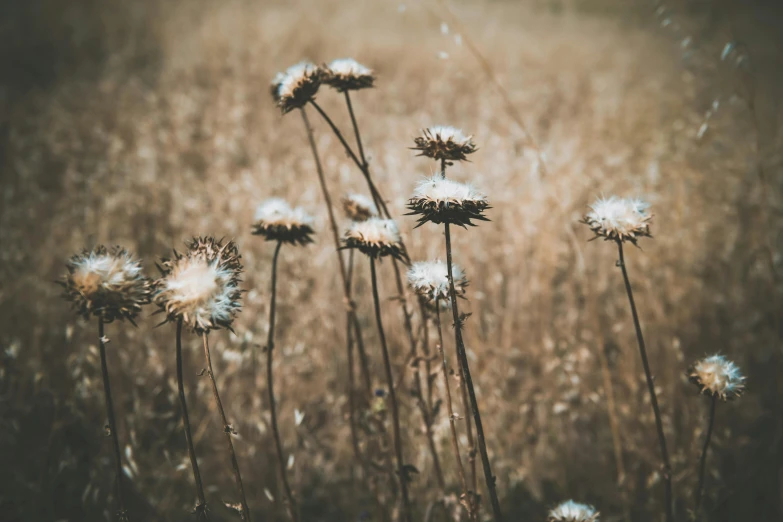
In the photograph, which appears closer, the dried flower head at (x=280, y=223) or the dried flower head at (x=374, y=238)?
the dried flower head at (x=374, y=238)

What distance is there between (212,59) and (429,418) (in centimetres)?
656

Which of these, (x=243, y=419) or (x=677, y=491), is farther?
(x=243, y=419)

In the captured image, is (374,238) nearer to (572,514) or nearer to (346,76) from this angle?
(346,76)

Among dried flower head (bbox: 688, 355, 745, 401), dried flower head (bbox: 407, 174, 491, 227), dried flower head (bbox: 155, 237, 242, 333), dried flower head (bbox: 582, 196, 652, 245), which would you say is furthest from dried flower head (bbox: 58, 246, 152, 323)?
dried flower head (bbox: 688, 355, 745, 401)

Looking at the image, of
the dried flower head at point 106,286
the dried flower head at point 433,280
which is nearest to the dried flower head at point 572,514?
the dried flower head at point 433,280

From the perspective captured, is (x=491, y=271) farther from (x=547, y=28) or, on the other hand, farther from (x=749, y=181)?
(x=547, y=28)

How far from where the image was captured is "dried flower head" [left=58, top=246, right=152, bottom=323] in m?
0.93

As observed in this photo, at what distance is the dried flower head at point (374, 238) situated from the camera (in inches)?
47.2

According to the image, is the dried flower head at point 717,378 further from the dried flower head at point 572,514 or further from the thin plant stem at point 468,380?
the thin plant stem at point 468,380

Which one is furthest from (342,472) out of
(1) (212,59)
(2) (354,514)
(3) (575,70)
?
(3) (575,70)

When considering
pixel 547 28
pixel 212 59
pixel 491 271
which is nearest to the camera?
pixel 491 271

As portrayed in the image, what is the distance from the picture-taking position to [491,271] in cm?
313

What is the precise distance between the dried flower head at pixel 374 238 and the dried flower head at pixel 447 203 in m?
0.17

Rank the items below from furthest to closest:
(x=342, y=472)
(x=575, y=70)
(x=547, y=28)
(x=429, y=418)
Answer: (x=547, y=28) → (x=575, y=70) → (x=342, y=472) → (x=429, y=418)
